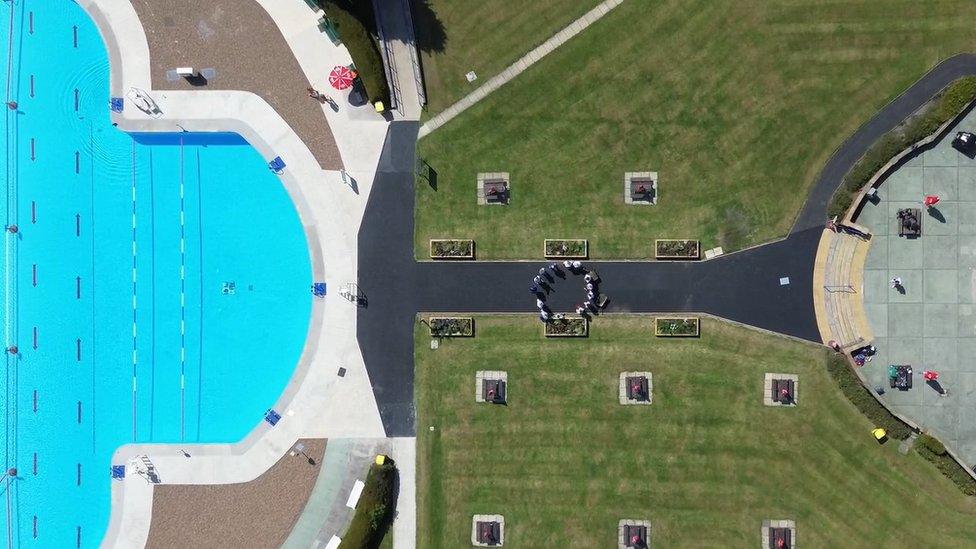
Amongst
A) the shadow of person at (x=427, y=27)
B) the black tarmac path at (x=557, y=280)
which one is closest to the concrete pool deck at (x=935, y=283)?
the black tarmac path at (x=557, y=280)

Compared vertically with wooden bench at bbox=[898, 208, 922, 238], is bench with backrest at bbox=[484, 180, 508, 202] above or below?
above

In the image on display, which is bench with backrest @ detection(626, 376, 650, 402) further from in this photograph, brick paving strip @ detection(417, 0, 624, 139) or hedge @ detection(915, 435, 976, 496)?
brick paving strip @ detection(417, 0, 624, 139)

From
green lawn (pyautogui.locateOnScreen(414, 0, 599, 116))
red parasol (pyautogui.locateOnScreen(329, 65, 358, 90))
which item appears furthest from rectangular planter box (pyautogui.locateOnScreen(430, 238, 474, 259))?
red parasol (pyautogui.locateOnScreen(329, 65, 358, 90))

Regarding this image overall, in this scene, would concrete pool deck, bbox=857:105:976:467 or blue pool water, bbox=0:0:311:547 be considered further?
blue pool water, bbox=0:0:311:547

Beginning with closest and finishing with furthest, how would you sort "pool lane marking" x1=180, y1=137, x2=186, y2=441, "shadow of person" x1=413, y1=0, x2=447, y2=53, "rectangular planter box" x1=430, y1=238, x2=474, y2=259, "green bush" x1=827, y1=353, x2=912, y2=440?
"green bush" x1=827, y1=353, x2=912, y2=440 < "rectangular planter box" x1=430, y1=238, x2=474, y2=259 < "shadow of person" x1=413, y1=0, x2=447, y2=53 < "pool lane marking" x1=180, y1=137, x2=186, y2=441

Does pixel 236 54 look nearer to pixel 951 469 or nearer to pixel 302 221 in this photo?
pixel 302 221

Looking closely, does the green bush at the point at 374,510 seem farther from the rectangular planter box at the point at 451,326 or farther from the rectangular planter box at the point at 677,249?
the rectangular planter box at the point at 677,249

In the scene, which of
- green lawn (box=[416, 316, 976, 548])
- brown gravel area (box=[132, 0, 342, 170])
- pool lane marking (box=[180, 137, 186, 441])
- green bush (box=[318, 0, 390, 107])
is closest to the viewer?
green bush (box=[318, 0, 390, 107])
